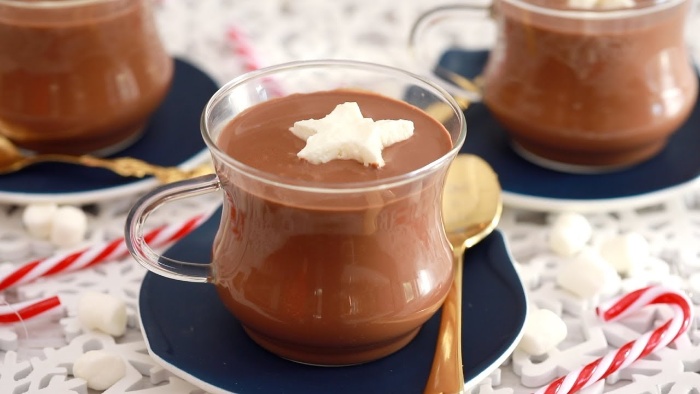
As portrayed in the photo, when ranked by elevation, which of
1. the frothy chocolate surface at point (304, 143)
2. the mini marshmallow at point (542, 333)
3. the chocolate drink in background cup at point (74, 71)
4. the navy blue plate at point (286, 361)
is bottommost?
the mini marshmallow at point (542, 333)

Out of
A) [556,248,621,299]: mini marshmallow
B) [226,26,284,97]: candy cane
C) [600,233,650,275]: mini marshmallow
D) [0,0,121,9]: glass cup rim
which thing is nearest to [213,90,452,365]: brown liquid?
[556,248,621,299]: mini marshmallow

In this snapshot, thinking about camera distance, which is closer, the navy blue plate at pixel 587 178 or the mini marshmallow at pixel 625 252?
the mini marshmallow at pixel 625 252

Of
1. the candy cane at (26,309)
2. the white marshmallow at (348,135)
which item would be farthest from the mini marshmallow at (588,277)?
the candy cane at (26,309)

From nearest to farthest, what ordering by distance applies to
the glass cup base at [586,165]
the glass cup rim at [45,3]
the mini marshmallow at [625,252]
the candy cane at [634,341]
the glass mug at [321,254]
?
the glass mug at [321,254], the candy cane at [634,341], the mini marshmallow at [625,252], the glass cup rim at [45,3], the glass cup base at [586,165]

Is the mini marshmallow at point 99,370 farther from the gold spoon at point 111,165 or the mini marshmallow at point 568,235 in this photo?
the mini marshmallow at point 568,235

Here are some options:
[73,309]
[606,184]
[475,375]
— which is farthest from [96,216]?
[606,184]

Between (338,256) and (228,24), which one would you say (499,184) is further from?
(228,24)

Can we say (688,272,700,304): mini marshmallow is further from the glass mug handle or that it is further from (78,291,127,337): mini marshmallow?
(78,291,127,337): mini marshmallow
